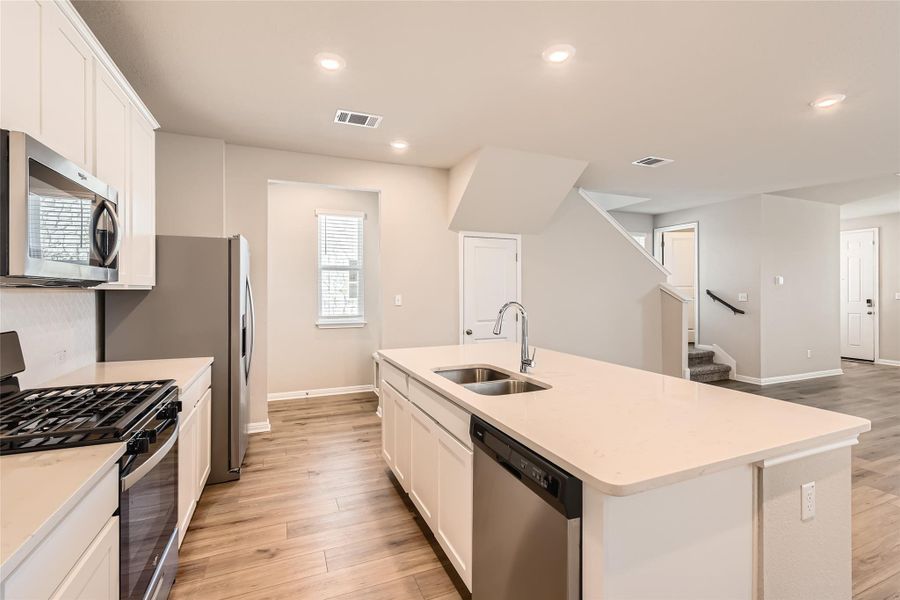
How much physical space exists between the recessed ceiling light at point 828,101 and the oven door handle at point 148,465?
14.5ft

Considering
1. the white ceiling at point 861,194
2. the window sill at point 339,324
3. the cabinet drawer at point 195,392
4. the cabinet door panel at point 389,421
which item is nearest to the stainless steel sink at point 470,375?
the cabinet door panel at point 389,421

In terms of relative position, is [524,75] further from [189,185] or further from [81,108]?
[189,185]

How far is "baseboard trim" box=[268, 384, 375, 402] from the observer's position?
519 centimetres

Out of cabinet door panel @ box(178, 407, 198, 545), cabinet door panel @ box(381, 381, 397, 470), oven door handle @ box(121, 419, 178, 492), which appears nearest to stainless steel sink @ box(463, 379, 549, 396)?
cabinet door panel @ box(381, 381, 397, 470)

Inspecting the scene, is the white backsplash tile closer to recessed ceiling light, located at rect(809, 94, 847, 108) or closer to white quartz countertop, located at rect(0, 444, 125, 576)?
white quartz countertop, located at rect(0, 444, 125, 576)

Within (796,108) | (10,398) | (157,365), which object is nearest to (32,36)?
(10,398)

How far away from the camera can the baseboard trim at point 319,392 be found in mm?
5191

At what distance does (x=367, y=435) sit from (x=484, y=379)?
1.86m

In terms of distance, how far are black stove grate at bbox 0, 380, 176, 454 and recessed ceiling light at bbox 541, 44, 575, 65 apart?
257 centimetres

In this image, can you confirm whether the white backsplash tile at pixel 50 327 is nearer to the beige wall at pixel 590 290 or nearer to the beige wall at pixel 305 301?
the beige wall at pixel 305 301

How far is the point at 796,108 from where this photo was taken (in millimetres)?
3131

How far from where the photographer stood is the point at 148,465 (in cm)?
141

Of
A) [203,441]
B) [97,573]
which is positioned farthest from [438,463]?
[203,441]

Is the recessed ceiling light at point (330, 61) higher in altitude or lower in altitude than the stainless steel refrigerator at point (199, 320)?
higher
